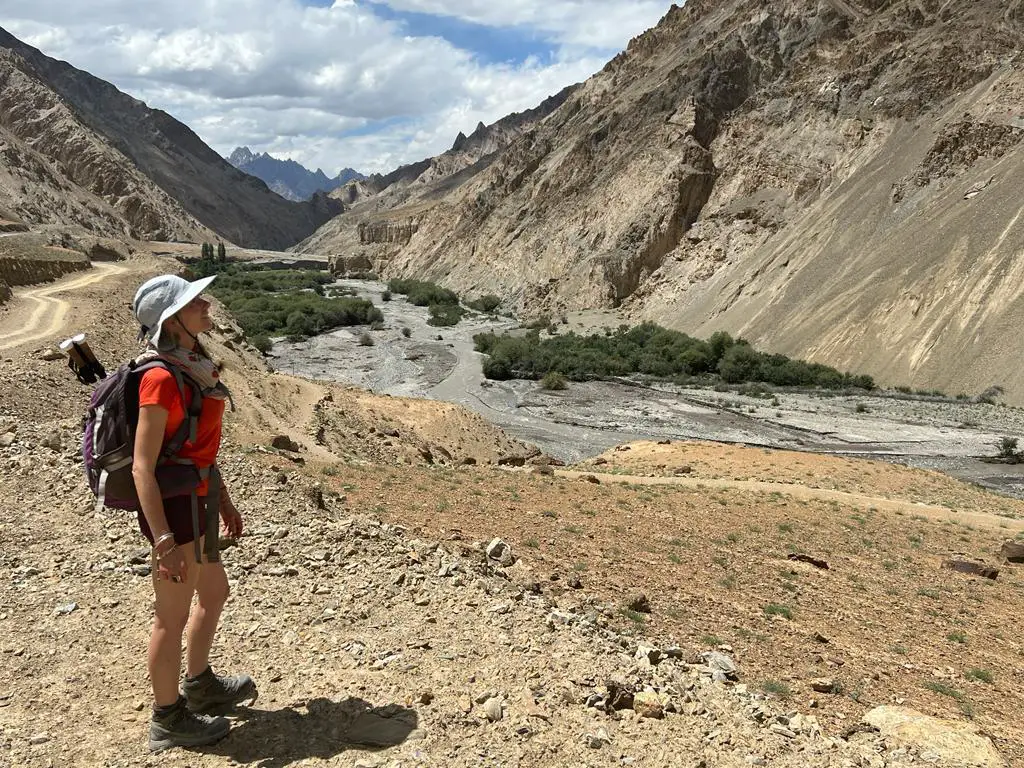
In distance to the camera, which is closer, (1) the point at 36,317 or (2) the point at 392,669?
(2) the point at 392,669

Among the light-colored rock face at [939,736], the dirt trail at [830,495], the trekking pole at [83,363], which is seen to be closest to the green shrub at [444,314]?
the dirt trail at [830,495]

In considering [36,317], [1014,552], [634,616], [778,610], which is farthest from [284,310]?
[634,616]

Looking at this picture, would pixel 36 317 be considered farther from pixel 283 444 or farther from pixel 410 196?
pixel 410 196

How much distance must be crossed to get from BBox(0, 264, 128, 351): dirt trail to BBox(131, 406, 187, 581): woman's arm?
49.3ft

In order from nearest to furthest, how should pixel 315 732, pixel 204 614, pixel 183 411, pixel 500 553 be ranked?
pixel 183 411, pixel 315 732, pixel 204 614, pixel 500 553

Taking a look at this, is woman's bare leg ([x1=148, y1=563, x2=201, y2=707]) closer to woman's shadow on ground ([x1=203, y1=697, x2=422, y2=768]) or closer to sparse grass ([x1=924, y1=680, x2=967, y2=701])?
woman's shadow on ground ([x1=203, y1=697, x2=422, y2=768])

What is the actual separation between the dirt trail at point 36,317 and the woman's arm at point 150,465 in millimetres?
15035

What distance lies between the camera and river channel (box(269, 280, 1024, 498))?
2681 cm

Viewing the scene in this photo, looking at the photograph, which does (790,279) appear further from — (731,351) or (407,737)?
(407,737)

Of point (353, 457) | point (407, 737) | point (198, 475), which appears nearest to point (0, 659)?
point (198, 475)

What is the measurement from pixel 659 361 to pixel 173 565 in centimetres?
3977

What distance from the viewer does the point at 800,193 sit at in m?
51.8

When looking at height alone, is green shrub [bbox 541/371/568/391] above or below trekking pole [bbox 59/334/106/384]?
below

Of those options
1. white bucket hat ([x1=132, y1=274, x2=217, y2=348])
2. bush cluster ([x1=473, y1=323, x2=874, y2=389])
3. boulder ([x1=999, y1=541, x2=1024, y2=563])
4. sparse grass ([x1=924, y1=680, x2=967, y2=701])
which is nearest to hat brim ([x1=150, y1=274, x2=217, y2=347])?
white bucket hat ([x1=132, y1=274, x2=217, y2=348])
